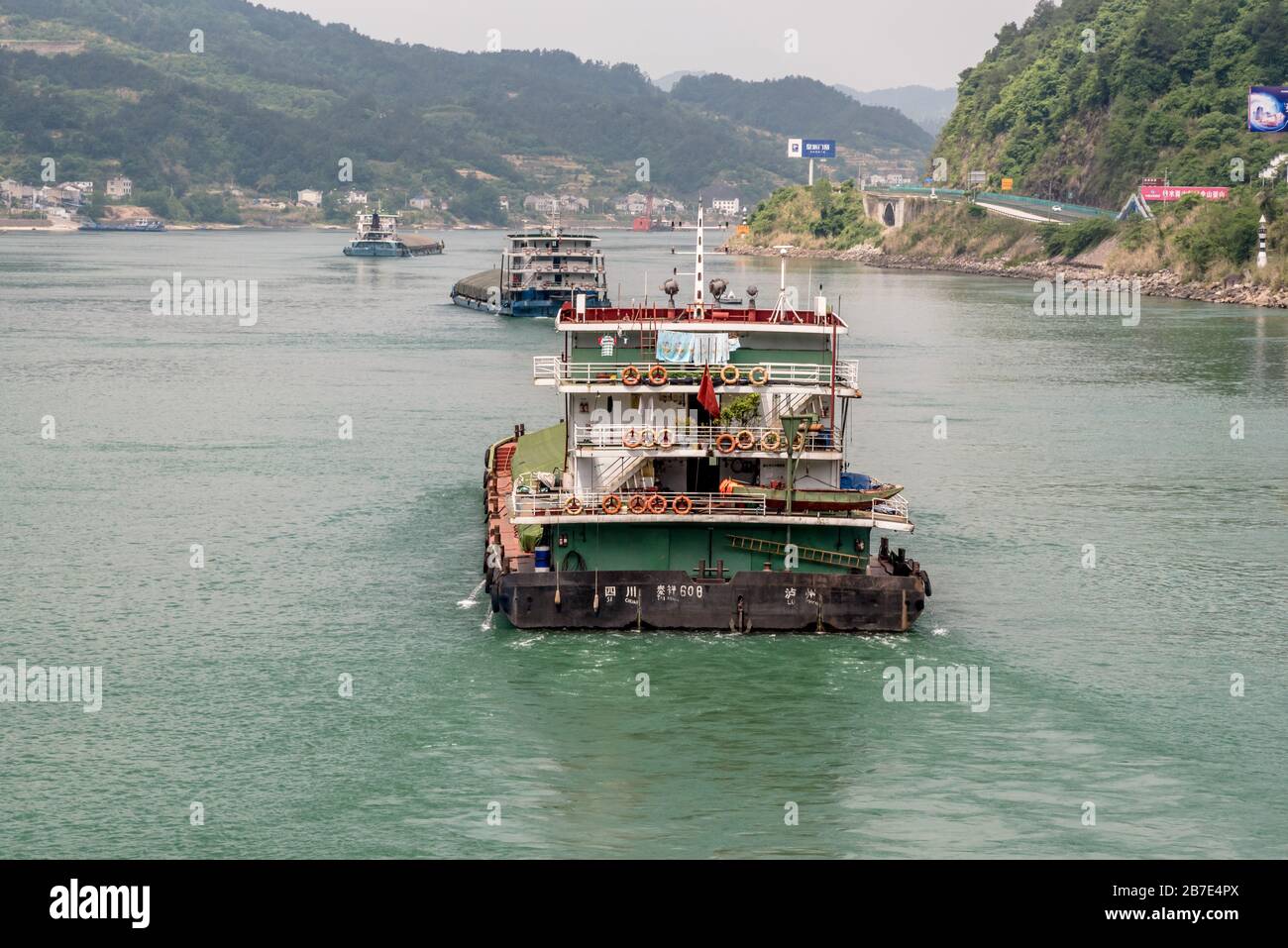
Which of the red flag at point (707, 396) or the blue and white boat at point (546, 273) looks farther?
the blue and white boat at point (546, 273)

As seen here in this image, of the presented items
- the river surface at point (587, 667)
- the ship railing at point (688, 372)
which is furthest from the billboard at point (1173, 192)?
the ship railing at point (688, 372)

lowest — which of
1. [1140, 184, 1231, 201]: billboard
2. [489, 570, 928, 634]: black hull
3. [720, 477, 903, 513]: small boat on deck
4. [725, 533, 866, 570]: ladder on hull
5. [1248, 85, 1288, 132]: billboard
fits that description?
[489, 570, 928, 634]: black hull

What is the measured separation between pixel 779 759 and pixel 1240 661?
13.1 m

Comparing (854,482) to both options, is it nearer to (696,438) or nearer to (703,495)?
(696,438)

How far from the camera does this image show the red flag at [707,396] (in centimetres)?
4088

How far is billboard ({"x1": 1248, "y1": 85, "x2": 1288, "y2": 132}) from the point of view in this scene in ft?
559

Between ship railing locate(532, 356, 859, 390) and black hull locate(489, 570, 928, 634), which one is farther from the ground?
ship railing locate(532, 356, 859, 390)
